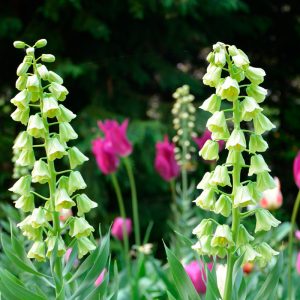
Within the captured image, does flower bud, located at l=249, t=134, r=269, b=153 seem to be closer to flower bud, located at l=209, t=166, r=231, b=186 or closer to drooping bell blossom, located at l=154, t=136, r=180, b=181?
flower bud, located at l=209, t=166, r=231, b=186

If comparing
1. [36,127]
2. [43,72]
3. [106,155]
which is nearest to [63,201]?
[36,127]

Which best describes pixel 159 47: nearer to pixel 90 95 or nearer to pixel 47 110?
pixel 90 95

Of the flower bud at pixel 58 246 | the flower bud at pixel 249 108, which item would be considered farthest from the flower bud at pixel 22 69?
the flower bud at pixel 249 108

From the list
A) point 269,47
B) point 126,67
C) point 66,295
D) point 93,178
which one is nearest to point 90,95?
point 126,67

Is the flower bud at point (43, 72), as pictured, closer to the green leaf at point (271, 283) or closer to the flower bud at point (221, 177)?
the flower bud at point (221, 177)

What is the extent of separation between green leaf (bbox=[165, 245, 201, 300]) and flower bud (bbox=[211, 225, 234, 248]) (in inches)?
3.0

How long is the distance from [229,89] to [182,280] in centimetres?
37

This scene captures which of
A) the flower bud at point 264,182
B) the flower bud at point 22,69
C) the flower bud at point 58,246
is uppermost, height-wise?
the flower bud at point 22,69

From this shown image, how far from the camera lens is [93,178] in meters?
4.77

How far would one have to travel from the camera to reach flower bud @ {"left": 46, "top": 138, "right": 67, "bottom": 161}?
1.19 metres

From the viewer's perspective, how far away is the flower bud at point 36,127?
1.20 metres

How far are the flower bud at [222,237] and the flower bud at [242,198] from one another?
0.17 feet

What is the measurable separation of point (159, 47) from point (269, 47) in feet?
5.61

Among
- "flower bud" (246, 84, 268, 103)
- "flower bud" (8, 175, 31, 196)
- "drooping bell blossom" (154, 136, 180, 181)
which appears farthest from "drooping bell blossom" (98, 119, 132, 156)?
"flower bud" (246, 84, 268, 103)
